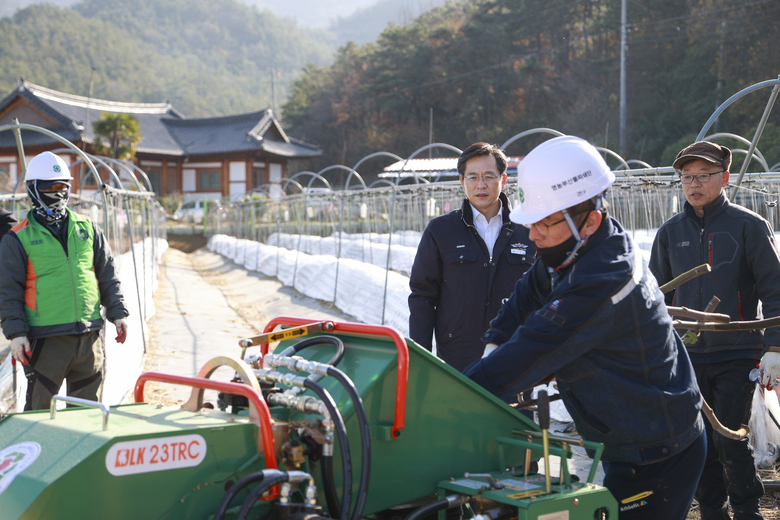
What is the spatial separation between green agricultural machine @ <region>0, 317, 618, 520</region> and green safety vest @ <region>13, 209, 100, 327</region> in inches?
85.0

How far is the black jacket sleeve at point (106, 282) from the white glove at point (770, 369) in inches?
140

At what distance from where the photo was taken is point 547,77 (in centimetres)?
3628

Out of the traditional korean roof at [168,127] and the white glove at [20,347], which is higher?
the traditional korean roof at [168,127]

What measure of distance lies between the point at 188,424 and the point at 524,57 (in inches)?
1478

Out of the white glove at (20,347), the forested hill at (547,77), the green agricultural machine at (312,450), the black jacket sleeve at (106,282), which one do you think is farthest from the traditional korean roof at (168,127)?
the green agricultural machine at (312,450)

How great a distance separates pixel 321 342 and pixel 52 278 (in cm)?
253

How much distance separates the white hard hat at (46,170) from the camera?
3.94 metres

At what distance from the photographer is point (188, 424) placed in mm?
1764

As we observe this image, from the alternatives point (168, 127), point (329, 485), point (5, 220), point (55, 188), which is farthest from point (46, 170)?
point (168, 127)

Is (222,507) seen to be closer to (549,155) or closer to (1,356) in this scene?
(549,155)

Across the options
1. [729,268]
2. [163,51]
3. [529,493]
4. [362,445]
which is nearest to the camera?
[362,445]

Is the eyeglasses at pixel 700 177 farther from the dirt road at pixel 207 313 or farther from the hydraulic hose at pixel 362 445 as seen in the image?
the dirt road at pixel 207 313

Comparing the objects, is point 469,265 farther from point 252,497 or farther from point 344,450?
point 252,497

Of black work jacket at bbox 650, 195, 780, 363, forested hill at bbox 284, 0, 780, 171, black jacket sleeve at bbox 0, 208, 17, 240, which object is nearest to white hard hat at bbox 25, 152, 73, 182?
black jacket sleeve at bbox 0, 208, 17, 240
